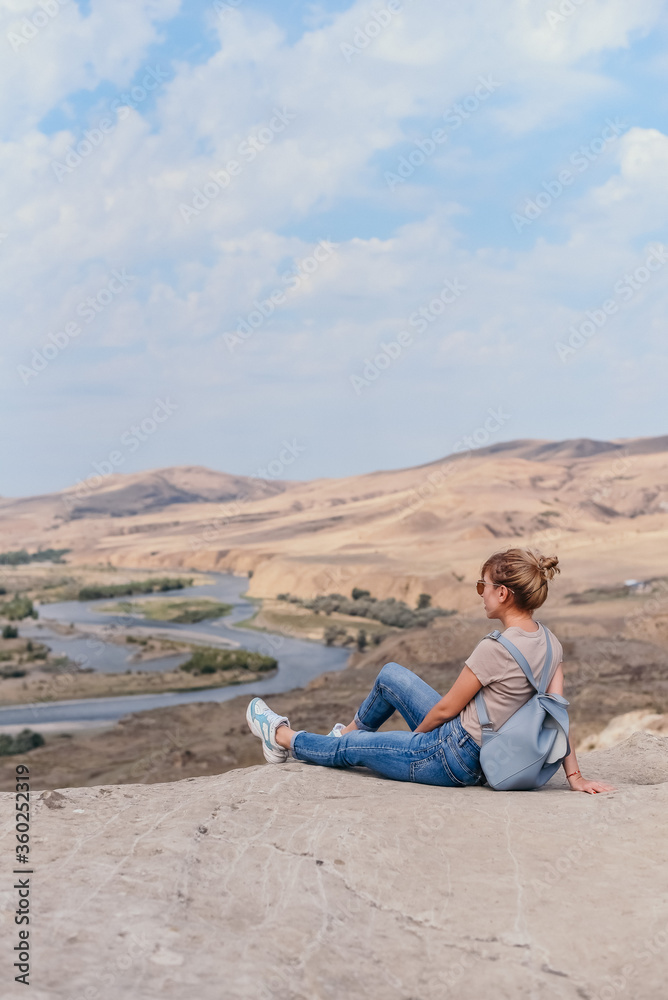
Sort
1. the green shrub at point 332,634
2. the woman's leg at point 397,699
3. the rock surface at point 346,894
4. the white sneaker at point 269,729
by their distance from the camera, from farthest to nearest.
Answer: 1. the green shrub at point 332,634
2. the white sneaker at point 269,729
3. the woman's leg at point 397,699
4. the rock surface at point 346,894

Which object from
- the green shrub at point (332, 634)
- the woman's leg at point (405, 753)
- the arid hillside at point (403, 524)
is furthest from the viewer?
the arid hillside at point (403, 524)

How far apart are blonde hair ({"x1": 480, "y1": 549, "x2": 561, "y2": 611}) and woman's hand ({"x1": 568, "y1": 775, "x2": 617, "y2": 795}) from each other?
3.57 ft

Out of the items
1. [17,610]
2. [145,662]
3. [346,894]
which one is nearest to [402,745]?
[346,894]

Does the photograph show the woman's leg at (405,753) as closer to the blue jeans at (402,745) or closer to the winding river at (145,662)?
the blue jeans at (402,745)

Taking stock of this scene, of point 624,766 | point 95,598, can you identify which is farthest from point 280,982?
point 95,598

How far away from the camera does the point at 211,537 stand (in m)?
77.0

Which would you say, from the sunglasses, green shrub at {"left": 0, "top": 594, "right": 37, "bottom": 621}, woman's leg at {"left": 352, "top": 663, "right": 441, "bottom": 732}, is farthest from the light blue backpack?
green shrub at {"left": 0, "top": 594, "right": 37, "bottom": 621}

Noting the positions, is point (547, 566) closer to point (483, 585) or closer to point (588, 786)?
point (483, 585)

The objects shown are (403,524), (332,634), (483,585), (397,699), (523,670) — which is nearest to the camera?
(523,670)

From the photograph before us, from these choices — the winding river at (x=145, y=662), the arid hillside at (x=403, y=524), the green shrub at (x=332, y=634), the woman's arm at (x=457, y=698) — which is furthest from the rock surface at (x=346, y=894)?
the arid hillside at (x=403, y=524)

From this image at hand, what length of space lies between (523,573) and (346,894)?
175cm

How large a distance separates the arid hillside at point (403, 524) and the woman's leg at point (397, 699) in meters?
25.7

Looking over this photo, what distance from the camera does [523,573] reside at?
4184mm

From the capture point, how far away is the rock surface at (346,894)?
269 cm
